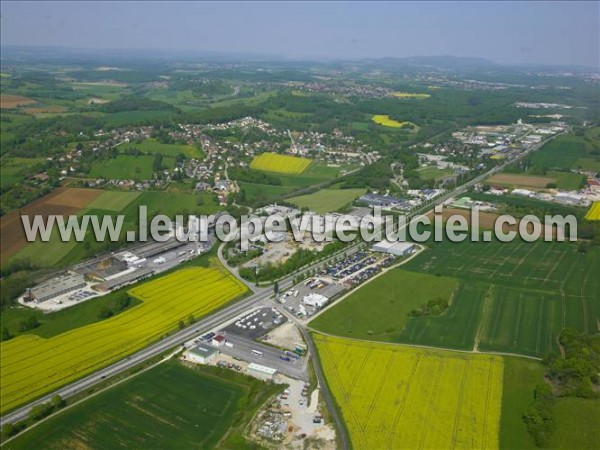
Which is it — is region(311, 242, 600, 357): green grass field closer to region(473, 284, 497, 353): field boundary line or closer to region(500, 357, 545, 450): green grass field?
region(473, 284, 497, 353): field boundary line

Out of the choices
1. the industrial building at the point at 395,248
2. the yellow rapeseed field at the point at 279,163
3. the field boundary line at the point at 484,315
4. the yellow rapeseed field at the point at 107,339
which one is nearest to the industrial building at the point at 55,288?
the yellow rapeseed field at the point at 107,339

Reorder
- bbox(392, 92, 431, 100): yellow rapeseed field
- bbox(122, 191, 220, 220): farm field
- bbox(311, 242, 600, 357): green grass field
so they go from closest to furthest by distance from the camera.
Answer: bbox(311, 242, 600, 357): green grass field
bbox(122, 191, 220, 220): farm field
bbox(392, 92, 431, 100): yellow rapeseed field

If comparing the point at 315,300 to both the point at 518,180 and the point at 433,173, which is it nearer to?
the point at 518,180

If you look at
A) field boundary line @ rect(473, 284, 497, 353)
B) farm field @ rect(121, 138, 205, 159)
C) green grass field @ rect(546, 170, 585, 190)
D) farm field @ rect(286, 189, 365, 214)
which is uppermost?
farm field @ rect(121, 138, 205, 159)

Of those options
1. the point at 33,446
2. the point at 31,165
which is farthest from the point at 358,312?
the point at 31,165

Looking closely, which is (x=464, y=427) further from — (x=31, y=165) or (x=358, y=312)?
(x=31, y=165)

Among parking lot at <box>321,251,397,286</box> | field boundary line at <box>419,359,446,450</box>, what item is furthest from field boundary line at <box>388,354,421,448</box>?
parking lot at <box>321,251,397,286</box>
